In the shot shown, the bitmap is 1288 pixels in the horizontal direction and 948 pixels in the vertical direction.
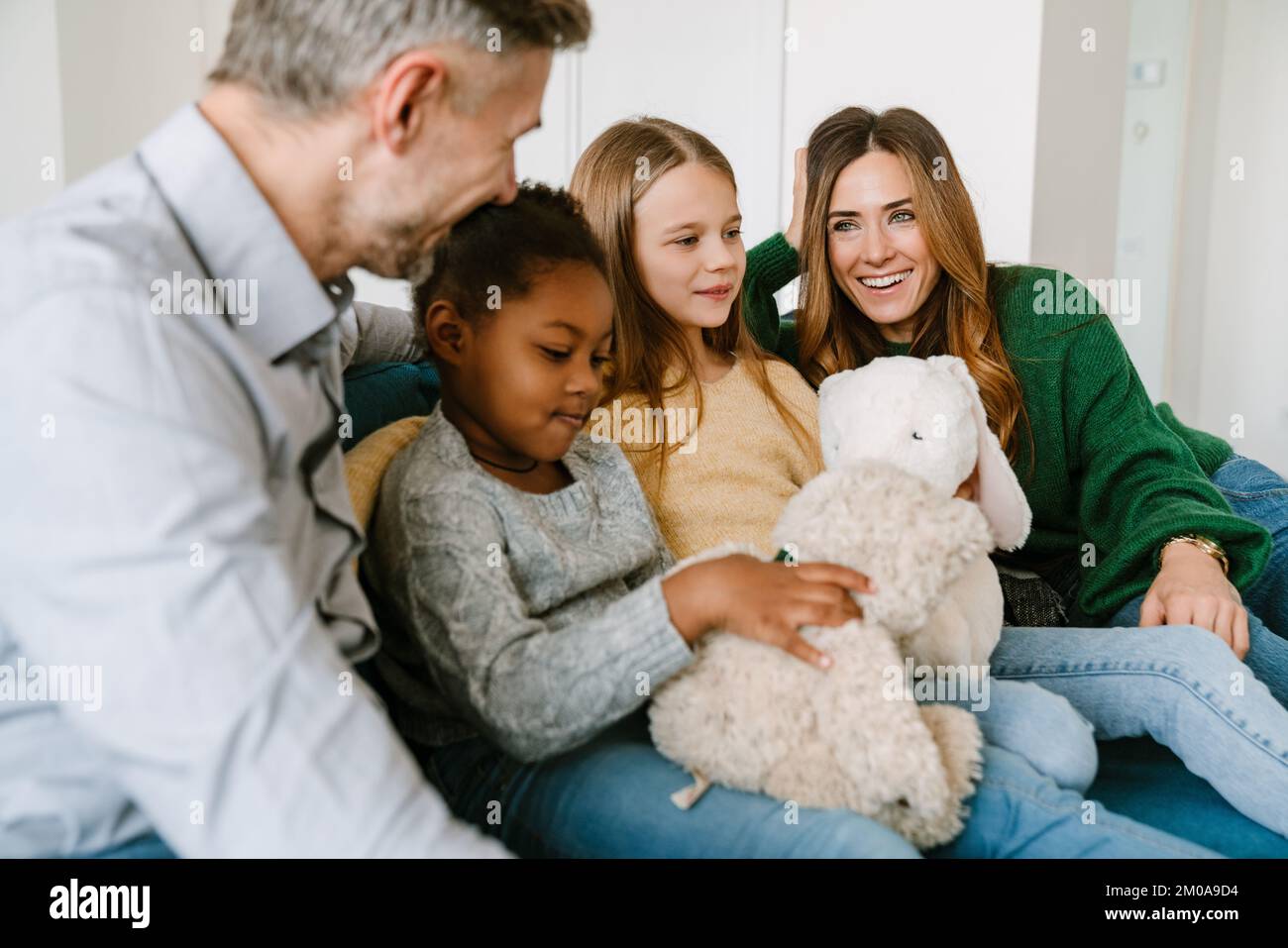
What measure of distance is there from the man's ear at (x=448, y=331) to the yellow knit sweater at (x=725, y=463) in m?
0.33

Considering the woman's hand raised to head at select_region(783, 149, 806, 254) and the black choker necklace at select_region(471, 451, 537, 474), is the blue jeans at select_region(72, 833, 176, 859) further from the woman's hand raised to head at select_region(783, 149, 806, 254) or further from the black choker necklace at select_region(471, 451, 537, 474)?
the woman's hand raised to head at select_region(783, 149, 806, 254)

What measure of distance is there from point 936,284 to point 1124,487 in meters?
0.44

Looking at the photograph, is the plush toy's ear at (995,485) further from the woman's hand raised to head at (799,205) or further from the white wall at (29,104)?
the white wall at (29,104)

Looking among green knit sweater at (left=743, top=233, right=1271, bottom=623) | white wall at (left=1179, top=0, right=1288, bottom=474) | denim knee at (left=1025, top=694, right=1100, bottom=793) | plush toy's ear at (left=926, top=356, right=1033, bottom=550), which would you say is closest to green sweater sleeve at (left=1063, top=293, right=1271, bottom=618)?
green knit sweater at (left=743, top=233, right=1271, bottom=623)

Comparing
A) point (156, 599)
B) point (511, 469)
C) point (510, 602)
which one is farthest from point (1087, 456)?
point (156, 599)

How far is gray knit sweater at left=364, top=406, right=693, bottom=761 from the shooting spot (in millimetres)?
993

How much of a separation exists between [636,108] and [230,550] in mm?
3289

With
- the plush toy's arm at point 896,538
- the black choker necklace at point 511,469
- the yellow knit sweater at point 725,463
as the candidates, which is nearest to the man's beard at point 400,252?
the black choker necklace at point 511,469

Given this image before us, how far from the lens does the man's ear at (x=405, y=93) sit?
858 millimetres

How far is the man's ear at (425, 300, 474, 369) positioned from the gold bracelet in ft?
3.39

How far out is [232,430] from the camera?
0.76 metres

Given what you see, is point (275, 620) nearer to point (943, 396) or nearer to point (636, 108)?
point (943, 396)

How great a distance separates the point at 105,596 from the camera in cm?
67
